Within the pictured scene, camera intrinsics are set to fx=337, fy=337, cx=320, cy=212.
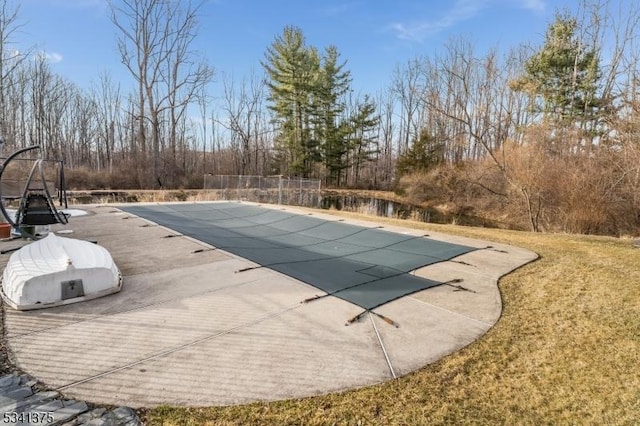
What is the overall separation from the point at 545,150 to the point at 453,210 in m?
5.71

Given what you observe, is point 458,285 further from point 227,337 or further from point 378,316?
point 227,337

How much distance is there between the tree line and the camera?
32.5 feet

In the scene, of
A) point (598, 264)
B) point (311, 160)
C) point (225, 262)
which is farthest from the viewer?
point (311, 160)

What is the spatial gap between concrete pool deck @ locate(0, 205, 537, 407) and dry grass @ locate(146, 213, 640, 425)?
0.34ft

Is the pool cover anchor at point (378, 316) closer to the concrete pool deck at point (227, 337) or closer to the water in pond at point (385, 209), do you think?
the concrete pool deck at point (227, 337)

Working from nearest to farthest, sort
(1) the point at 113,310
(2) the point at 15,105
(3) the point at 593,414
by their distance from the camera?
(3) the point at 593,414 → (1) the point at 113,310 → (2) the point at 15,105

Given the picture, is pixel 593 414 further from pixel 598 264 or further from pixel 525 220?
pixel 525 220

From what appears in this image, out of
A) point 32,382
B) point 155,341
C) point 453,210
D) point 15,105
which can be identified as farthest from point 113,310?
point 15,105

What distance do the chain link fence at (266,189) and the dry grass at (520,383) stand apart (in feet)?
37.4

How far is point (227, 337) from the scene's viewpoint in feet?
8.07

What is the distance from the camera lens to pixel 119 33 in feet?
63.2

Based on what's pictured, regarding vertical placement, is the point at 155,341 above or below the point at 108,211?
below

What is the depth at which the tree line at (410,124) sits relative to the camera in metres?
9.91

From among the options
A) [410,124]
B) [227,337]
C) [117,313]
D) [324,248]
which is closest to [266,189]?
[324,248]
